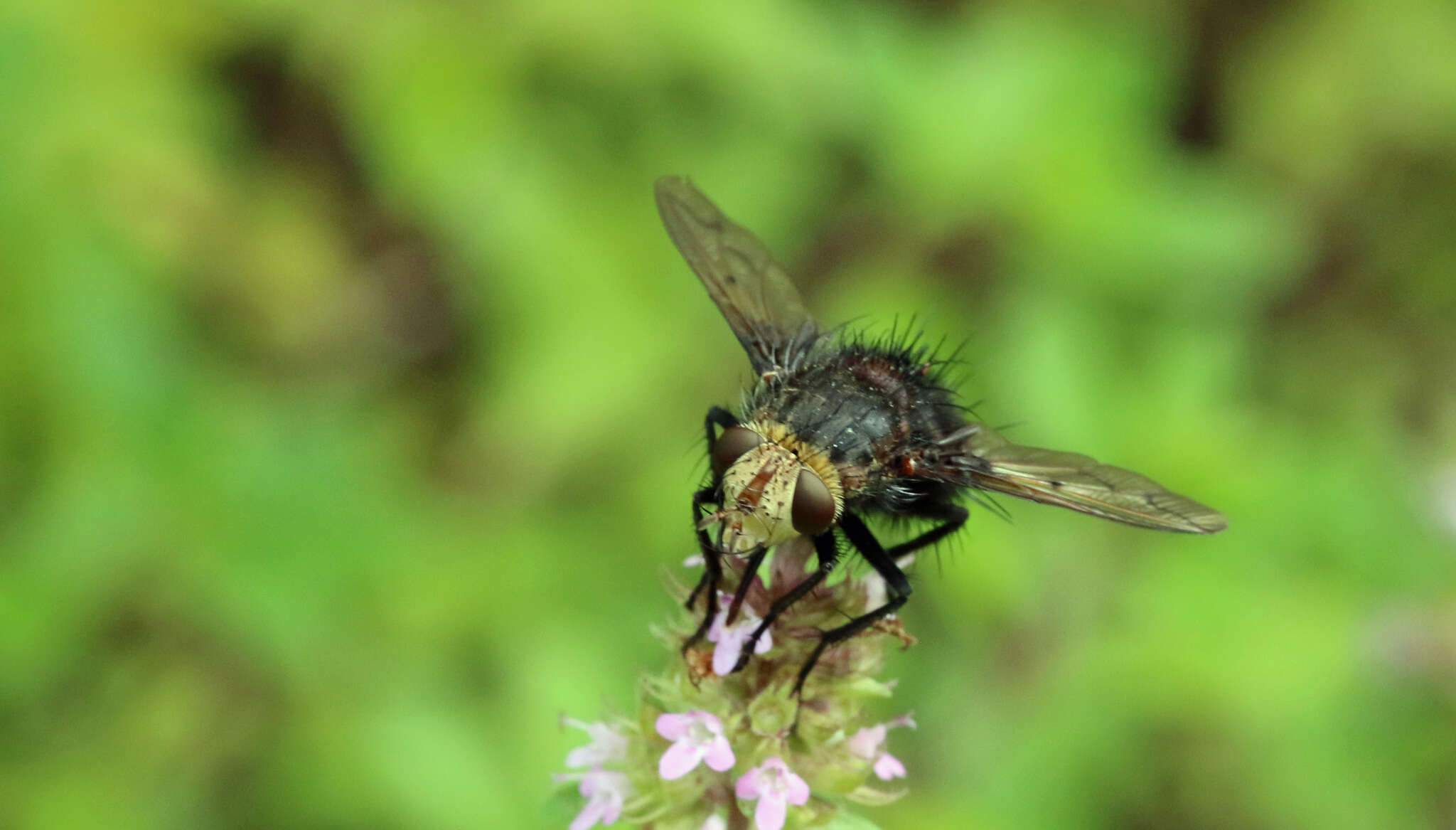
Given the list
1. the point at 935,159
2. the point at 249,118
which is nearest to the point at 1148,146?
the point at 935,159

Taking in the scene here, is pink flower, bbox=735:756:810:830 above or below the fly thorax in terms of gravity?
below

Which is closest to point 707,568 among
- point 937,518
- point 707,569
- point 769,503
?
point 707,569

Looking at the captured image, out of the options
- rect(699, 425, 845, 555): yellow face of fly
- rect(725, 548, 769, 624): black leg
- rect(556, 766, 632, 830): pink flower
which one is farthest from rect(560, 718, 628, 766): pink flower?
rect(699, 425, 845, 555): yellow face of fly

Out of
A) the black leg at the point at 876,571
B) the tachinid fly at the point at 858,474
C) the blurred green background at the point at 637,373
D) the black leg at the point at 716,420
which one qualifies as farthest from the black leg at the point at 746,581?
the blurred green background at the point at 637,373

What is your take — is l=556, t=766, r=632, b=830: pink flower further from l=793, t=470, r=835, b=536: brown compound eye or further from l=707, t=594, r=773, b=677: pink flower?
l=793, t=470, r=835, b=536: brown compound eye

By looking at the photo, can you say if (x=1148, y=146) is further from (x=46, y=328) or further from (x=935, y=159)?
(x=46, y=328)

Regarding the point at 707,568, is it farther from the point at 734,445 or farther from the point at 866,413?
the point at 866,413

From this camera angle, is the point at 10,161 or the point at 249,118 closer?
the point at 10,161
